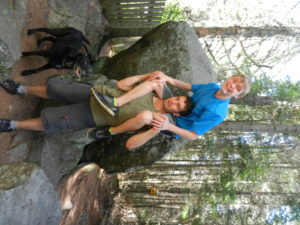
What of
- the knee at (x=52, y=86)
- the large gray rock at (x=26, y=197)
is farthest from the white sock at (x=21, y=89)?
the large gray rock at (x=26, y=197)

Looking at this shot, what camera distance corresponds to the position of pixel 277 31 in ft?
20.0

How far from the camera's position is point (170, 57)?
521 centimetres

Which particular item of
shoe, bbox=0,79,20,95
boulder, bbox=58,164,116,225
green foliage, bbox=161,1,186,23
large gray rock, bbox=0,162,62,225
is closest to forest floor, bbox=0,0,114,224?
shoe, bbox=0,79,20,95

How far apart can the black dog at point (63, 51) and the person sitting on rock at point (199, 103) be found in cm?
181

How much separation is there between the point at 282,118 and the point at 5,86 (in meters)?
6.19

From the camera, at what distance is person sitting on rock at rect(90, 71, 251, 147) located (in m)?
3.30

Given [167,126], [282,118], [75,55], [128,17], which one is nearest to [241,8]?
[128,17]

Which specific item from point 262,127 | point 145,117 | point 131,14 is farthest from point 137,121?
point 131,14

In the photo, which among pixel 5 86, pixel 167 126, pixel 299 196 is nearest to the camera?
pixel 167 126

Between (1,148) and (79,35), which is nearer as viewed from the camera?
(1,148)

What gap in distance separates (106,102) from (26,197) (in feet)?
4.75

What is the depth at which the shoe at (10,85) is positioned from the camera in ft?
12.8

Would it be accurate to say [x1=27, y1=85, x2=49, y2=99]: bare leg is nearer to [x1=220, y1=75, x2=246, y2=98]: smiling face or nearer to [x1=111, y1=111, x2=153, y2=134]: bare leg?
[x1=111, y1=111, x2=153, y2=134]: bare leg

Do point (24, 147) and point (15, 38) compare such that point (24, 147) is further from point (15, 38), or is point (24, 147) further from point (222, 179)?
point (222, 179)
